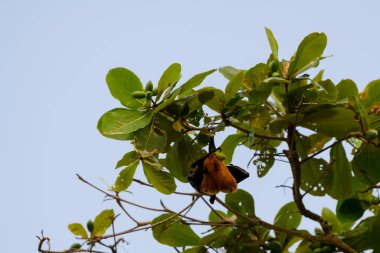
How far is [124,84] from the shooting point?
2143 mm

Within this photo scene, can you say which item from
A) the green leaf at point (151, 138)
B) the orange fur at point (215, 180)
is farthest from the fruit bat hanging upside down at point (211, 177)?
the green leaf at point (151, 138)

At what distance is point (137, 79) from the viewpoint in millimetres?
2152

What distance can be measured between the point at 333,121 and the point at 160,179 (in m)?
0.71

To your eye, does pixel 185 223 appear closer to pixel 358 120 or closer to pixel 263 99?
pixel 263 99

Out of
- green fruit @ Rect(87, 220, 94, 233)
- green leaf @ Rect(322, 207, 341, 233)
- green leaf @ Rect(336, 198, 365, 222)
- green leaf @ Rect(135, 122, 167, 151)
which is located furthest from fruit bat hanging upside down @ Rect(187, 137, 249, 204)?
green leaf @ Rect(322, 207, 341, 233)

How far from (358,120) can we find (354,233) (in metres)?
0.54

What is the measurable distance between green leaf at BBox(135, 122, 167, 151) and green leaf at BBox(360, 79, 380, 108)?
81 centimetres

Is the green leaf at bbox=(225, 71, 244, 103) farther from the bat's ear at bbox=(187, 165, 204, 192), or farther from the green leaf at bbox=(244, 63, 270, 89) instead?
the bat's ear at bbox=(187, 165, 204, 192)

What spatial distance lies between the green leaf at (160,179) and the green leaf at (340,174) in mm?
674

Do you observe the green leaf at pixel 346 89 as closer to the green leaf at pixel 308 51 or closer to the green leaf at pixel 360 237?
the green leaf at pixel 308 51

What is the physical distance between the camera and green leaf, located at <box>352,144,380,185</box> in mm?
2191

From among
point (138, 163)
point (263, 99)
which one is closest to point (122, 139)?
point (138, 163)

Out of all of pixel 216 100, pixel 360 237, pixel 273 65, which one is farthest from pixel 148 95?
pixel 360 237

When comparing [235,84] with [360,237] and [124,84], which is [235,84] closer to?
[124,84]
